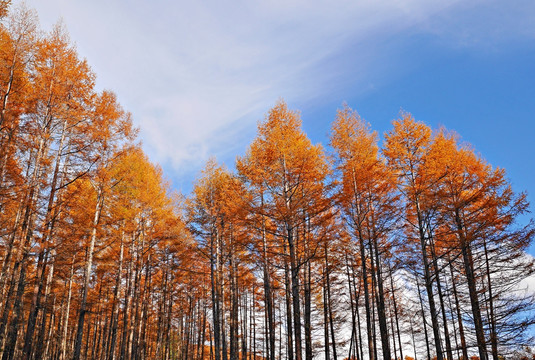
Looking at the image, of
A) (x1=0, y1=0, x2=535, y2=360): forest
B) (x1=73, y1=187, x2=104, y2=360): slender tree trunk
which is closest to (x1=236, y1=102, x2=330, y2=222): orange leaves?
(x1=0, y1=0, x2=535, y2=360): forest

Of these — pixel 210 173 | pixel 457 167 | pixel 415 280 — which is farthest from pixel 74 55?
pixel 415 280

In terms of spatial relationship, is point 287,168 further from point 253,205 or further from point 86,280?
point 86,280

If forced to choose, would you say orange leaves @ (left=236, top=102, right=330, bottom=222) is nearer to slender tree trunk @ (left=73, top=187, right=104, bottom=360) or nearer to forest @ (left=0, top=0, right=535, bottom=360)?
forest @ (left=0, top=0, right=535, bottom=360)

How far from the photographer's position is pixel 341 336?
20125 mm

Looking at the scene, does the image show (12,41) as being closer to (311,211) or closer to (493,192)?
(311,211)

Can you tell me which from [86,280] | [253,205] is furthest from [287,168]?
[86,280]

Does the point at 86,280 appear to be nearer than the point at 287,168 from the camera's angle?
Yes

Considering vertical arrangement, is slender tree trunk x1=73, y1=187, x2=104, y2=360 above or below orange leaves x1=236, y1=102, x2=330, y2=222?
below

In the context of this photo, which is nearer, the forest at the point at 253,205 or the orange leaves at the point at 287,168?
the forest at the point at 253,205

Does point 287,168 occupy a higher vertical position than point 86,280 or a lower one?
higher

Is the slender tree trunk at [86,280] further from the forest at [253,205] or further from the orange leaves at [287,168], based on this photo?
the orange leaves at [287,168]

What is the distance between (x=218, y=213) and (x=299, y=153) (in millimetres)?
6607

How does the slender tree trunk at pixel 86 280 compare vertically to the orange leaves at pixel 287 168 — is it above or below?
below

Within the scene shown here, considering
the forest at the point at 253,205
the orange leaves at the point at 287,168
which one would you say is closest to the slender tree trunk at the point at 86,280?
the forest at the point at 253,205
